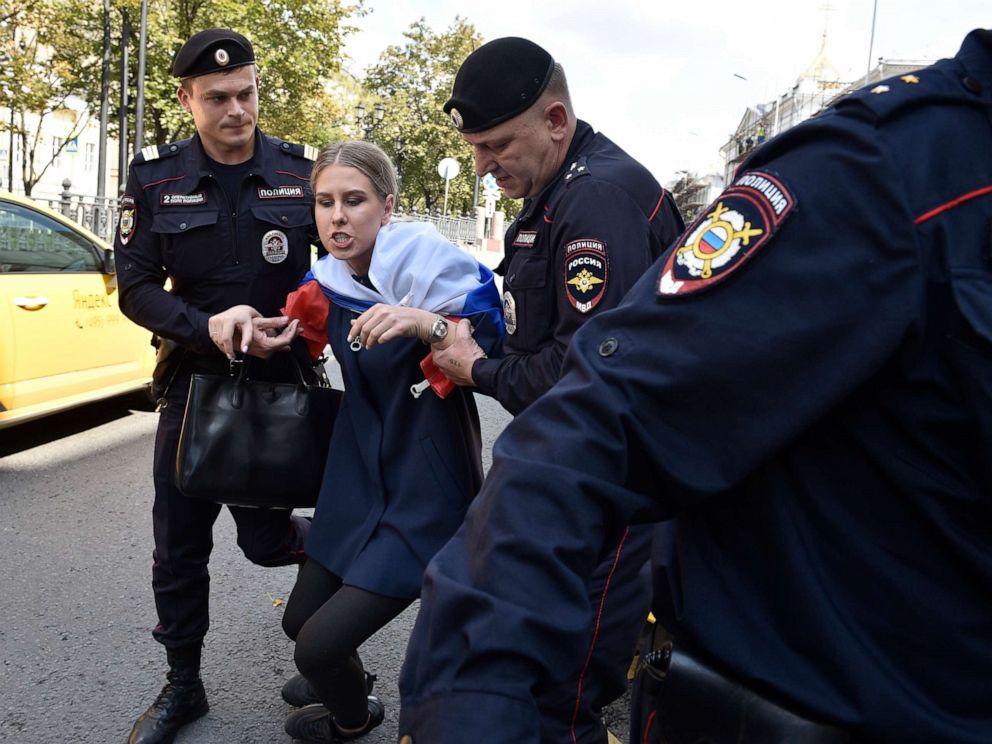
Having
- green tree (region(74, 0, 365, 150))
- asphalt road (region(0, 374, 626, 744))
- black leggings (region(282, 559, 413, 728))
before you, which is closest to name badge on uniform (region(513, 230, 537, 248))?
black leggings (region(282, 559, 413, 728))

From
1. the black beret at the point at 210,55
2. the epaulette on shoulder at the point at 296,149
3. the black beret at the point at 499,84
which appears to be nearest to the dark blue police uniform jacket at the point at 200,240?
the epaulette on shoulder at the point at 296,149

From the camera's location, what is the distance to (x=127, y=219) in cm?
309

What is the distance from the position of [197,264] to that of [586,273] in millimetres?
1487

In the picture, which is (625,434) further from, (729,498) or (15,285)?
(15,285)

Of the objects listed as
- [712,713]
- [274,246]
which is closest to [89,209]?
[274,246]

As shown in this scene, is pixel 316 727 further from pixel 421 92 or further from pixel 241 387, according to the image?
pixel 421 92

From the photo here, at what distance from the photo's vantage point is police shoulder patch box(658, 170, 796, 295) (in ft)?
2.98

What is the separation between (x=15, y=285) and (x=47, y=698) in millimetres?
3308

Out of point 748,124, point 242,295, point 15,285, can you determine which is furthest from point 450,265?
point 748,124

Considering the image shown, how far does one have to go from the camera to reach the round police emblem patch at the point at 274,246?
3086mm

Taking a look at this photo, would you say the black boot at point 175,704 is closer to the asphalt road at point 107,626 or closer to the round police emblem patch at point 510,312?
the asphalt road at point 107,626

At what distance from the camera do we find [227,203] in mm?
3076

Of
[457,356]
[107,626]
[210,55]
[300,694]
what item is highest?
[210,55]

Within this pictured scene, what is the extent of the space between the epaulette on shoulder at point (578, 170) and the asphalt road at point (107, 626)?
1908 mm
